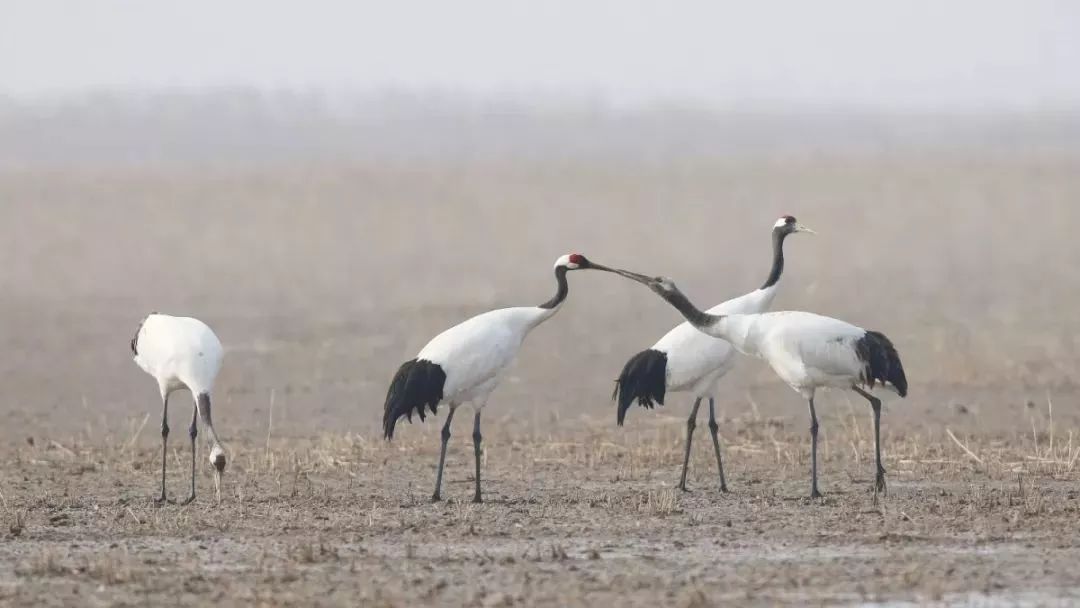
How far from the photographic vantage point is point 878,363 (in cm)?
1101

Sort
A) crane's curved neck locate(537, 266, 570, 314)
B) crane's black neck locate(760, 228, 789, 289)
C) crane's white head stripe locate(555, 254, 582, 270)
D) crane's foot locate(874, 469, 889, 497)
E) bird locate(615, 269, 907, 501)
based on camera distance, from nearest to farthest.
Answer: crane's foot locate(874, 469, 889, 497)
bird locate(615, 269, 907, 501)
crane's curved neck locate(537, 266, 570, 314)
crane's white head stripe locate(555, 254, 582, 270)
crane's black neck locate(760, 228, 789, 289)

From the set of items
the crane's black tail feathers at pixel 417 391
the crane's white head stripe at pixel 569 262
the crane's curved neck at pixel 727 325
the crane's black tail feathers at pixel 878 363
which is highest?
the crane's white head stripe at pixel 569 262

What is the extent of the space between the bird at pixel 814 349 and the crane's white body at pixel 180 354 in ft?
8.59

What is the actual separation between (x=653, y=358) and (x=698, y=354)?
0.26m

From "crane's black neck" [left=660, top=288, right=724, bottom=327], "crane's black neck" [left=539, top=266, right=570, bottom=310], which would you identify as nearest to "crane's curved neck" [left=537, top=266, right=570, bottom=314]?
"crane's black neck" [left=539, top=266, right=570, bottom=310]

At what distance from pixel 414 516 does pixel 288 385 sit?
25.9 ft

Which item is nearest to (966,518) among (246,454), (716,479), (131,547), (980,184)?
(716,479)

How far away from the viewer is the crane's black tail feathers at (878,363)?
11008mm

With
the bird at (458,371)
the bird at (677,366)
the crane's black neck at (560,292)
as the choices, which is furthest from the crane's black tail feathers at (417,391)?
the bird at (677,366)

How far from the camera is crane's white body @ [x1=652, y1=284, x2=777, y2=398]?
1174cm

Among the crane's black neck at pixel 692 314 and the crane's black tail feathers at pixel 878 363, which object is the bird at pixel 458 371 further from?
the crane's black tail feathers at pixel 878 363

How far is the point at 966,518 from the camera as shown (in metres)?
9.97

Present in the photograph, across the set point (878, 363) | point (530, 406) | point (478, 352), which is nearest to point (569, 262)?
point (478, 352)

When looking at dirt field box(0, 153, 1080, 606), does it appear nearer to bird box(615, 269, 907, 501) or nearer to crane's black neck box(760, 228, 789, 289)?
bird box(615, 269, 907, 501)
